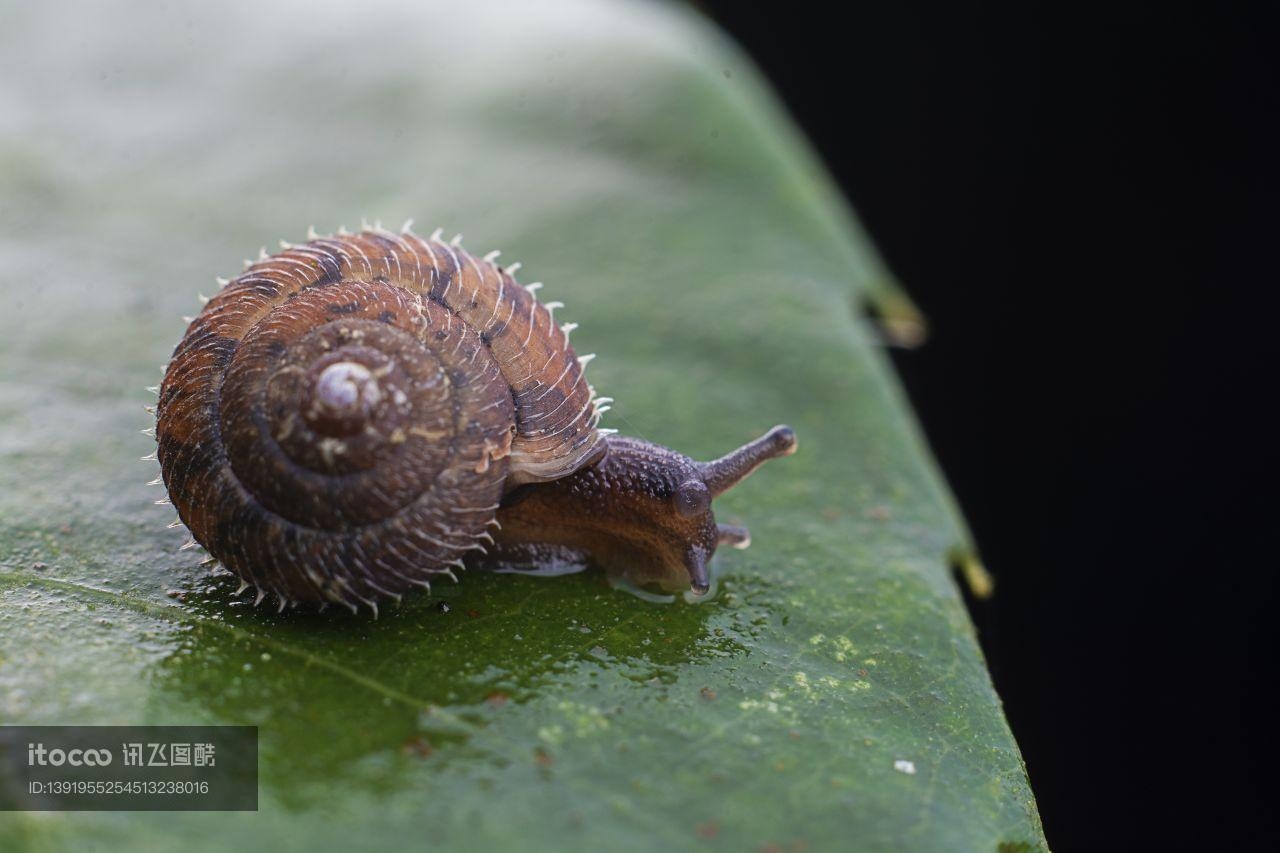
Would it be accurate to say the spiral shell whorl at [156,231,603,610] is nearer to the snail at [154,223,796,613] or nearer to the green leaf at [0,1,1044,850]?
the snail at [154,223,796,613]

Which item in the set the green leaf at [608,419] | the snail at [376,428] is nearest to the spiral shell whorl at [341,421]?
the snail at [376,428]

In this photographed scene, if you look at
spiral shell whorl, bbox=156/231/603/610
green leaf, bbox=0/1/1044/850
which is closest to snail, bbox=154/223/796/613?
spiral shell whorl, bbox=156/231/603/610

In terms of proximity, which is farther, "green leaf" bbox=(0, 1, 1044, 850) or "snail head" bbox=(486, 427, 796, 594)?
"snail head" bbox=(486, 427, 796, 594)

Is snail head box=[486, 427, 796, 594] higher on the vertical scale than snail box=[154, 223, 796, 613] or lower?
lower

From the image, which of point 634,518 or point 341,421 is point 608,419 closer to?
point 634,518

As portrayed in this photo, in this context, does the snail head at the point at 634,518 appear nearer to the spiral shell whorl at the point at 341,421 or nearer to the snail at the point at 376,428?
the snail at the point at 376,428

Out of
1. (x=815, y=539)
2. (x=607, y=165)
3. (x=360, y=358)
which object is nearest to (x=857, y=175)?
(x=607, y=165)

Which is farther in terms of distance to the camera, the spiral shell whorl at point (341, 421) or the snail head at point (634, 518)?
the snail head at point (634, 518)

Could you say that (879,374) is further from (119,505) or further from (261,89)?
(261,89)
